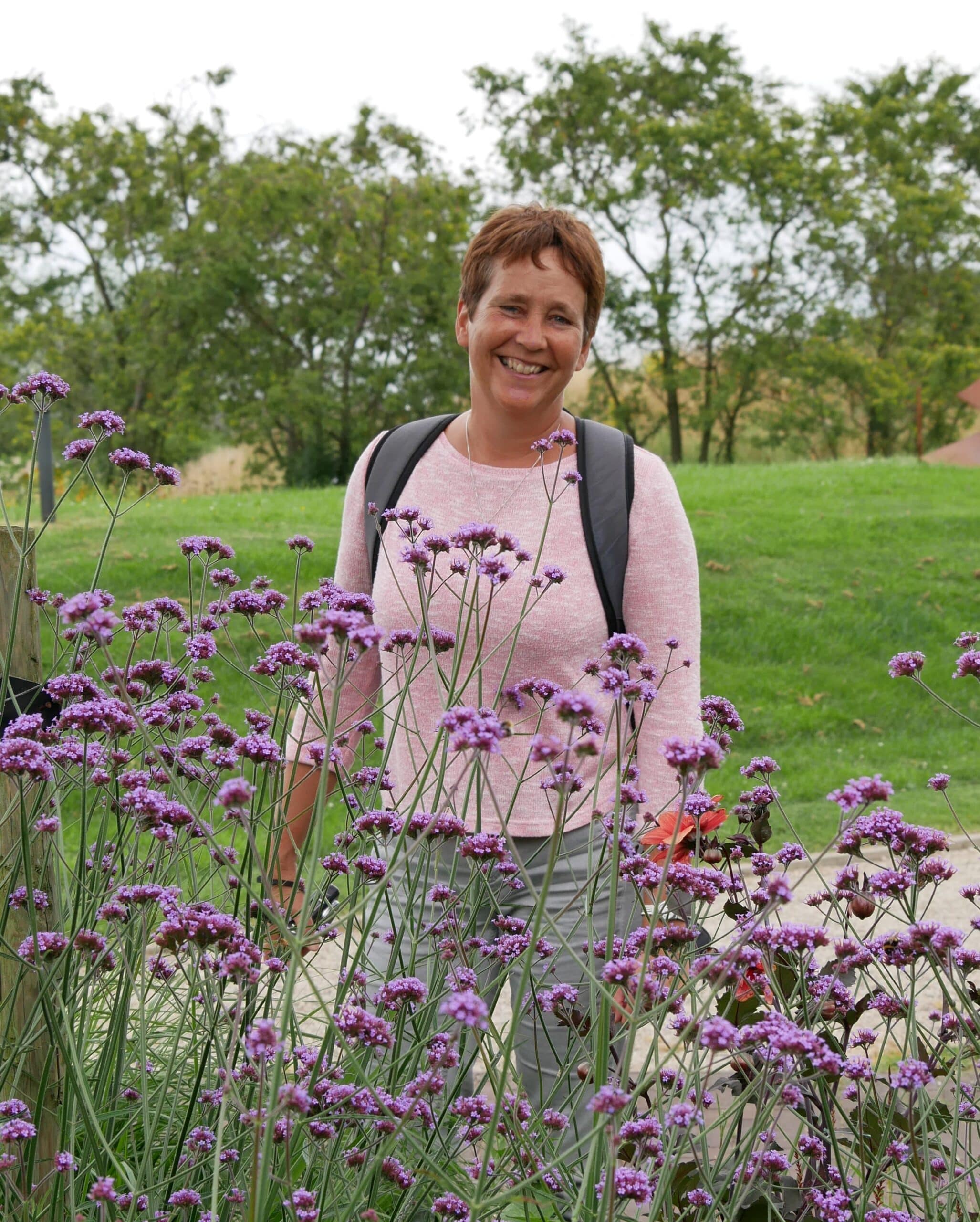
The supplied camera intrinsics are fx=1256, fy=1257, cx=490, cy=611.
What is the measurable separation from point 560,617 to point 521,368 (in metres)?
0.58

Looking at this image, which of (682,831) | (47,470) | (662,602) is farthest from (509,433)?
(47,470)

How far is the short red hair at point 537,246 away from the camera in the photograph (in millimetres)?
2859

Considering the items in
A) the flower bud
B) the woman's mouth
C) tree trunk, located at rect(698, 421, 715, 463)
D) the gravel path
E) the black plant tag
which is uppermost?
tree trunk, located at rect(698, 421, 715, 463)

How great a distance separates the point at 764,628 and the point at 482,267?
30.0ft

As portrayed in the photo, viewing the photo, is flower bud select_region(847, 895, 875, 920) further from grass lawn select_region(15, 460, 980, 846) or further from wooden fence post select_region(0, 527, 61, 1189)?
grass lawn select_region(15, 460, 980, 846)

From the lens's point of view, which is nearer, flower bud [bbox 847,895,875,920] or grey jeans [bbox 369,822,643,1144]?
flower bud [bbox 847,895,875,920]

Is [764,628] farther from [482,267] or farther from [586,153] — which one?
[586,153]

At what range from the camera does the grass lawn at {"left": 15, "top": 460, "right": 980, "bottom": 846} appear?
929 centimetres

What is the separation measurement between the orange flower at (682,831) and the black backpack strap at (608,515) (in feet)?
1.50

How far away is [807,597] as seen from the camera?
493 inches

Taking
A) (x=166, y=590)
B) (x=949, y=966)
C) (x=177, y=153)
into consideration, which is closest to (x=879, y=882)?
(x=949, y=966)

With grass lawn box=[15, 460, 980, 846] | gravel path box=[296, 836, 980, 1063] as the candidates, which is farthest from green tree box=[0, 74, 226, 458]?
gravel path box=[296, 836, 980, 1063]

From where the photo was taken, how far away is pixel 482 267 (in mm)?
2963

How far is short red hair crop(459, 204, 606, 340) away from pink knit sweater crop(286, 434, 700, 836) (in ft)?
1.36
